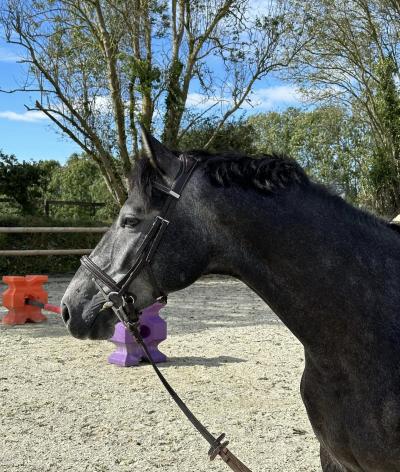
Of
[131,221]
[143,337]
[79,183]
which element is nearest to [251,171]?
[131,221]

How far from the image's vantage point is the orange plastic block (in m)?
8.27

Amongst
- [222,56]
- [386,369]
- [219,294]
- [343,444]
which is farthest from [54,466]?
[222,56]

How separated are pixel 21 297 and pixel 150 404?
4297 mm

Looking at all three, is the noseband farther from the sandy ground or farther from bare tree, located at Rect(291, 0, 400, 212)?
bare tree, located at Rect(291, 0, 400, 212)

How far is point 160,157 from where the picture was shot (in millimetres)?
1896

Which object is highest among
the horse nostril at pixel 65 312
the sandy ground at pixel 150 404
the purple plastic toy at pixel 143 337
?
the horse nostril at pixel 65 312

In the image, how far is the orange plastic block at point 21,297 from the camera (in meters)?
8.27

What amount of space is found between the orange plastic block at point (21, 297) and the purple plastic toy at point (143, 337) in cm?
281

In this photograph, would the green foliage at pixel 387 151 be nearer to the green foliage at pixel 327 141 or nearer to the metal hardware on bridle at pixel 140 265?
the green foliage at pixel 327 141

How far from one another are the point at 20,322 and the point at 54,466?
5.13 meters

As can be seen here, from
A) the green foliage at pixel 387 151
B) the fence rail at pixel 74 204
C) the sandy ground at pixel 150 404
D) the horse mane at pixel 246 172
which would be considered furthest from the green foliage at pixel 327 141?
the horse mane at pixel 246 172

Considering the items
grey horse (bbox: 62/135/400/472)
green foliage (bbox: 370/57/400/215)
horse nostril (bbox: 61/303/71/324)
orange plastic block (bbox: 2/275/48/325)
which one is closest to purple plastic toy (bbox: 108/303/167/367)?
orange plastic block (bbox: 2/275/48/325)

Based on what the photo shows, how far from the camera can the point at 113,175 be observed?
1534cm

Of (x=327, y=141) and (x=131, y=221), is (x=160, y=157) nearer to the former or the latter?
(x=131, y=221)
